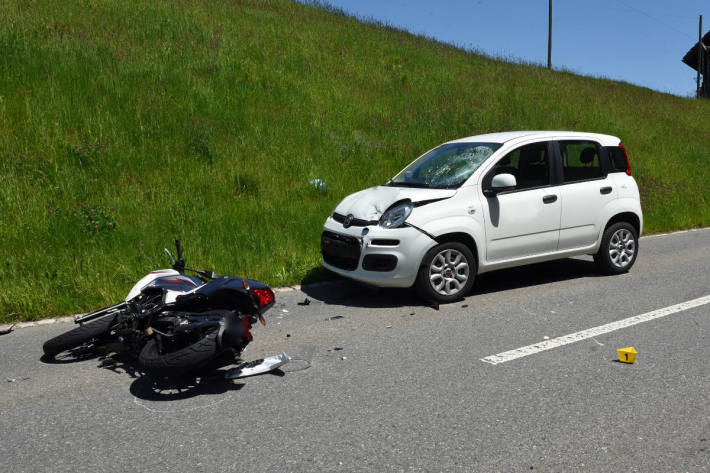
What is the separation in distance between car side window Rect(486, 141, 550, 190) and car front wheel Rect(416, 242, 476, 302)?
132cm

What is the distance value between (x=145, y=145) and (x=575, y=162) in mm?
7927

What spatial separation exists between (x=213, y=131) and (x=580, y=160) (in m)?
7.73

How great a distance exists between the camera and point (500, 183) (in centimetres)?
669

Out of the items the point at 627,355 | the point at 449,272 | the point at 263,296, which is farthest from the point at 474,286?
the point at 263,296

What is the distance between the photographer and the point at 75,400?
4215 millimetres

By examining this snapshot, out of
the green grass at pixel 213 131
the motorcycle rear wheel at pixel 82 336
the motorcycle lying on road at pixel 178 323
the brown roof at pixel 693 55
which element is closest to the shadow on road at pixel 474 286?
the green grass at pixel 213 131

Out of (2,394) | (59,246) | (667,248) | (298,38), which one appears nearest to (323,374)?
(2,394)

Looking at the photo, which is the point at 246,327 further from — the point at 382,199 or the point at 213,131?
the point at 213,131

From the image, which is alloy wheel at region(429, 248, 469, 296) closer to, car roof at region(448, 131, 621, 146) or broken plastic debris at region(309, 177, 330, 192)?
car roof at region(448, 131, 621, 146)

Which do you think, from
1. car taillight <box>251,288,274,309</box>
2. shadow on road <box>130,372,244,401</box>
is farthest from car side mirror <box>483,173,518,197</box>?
shadow on road <box>130,372,244,401</box>

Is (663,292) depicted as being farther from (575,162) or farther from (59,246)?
(59,246)

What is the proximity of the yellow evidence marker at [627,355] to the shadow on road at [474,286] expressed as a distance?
2.27 meters

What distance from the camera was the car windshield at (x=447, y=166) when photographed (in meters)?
7.10

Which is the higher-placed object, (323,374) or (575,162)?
(575,162)
